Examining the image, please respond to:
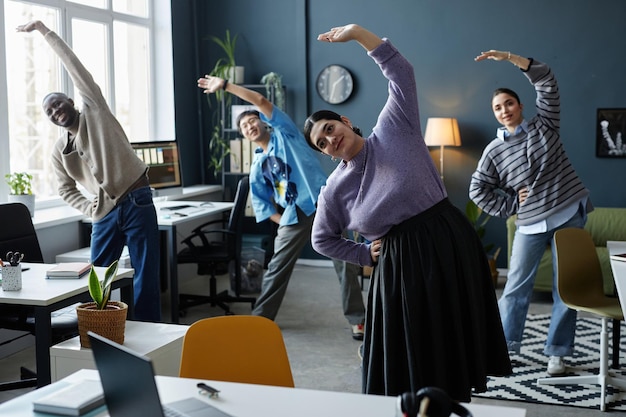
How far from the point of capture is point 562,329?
4.42m

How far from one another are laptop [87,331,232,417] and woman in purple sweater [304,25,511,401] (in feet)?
3.95

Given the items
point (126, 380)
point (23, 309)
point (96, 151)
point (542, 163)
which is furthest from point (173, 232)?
point (126, 380)

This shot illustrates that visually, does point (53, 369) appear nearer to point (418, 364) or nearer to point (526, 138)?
point (418, 364)

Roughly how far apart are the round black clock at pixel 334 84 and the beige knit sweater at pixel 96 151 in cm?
315

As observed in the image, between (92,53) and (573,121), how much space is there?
398 centimetres

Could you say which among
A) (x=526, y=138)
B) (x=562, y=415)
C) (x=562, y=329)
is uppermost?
(x=526, y=138)

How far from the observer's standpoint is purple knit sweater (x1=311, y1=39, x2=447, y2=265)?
2.73 m

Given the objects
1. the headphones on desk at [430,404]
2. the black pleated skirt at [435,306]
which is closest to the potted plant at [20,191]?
the black pleated skirt at [435,306]

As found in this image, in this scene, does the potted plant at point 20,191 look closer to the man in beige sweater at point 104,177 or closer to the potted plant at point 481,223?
the man in beige sweater at point 104,177

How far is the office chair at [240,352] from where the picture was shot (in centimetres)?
251

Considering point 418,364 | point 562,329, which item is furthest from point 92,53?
point 418,364

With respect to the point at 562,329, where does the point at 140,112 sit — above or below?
above

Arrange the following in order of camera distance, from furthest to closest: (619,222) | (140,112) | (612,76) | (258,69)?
(258,69) → (140,112) → (612,76) → (619,222)

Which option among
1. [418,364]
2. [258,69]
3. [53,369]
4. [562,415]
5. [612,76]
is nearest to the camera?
[418,364]
